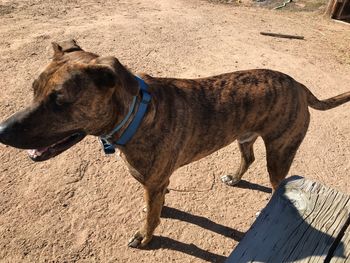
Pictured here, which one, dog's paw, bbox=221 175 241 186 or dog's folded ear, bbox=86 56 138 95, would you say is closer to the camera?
dog's folded ear, bbox=86 56 138 95

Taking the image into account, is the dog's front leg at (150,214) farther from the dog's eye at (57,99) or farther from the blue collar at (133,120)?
the dog's eye at (57,99)

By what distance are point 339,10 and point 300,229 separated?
9.86 m

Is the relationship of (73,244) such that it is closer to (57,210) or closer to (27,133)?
(57,210)

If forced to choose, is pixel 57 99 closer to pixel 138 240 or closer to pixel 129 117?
pixel 129 117

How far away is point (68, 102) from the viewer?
287 cm

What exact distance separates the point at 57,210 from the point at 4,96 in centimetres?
270

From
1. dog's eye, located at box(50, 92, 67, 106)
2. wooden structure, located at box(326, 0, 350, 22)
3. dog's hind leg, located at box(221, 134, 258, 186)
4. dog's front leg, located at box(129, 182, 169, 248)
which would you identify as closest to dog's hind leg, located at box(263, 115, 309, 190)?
dog's hind leg, located at box(221, 134, 258, 186)

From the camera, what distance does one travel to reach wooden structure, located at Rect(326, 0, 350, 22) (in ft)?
34.1

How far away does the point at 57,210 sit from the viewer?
15.0ft

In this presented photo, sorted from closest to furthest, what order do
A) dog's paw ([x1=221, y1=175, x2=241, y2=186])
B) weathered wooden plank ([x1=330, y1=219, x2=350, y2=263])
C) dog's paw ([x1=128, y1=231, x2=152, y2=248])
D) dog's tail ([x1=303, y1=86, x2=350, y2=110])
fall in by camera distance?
weathered wooden plank ([x1=330, y1=219, x2=350, y2=263]) < dog's tail ([x1=303, y1=86, x2=350, y2=110]) < dog's paw ([x1=128, y1=231, x2=152, y2=248]) < dog's paw ([x1=221, y1=175, x2=241, y2=186])

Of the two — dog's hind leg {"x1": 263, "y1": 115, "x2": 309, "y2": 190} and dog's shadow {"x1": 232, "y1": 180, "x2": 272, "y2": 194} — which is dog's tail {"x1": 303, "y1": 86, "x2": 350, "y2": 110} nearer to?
dog's hind leg {"x1": 263, "y1": 115, "x2": 309, "y2": 190}

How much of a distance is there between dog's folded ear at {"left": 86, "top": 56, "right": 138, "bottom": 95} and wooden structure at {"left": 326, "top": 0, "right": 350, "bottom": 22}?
9.50 metres

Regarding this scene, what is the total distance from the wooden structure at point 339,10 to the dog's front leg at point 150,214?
9.02m

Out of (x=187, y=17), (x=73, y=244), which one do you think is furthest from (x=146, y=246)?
(x=187, y=17)
